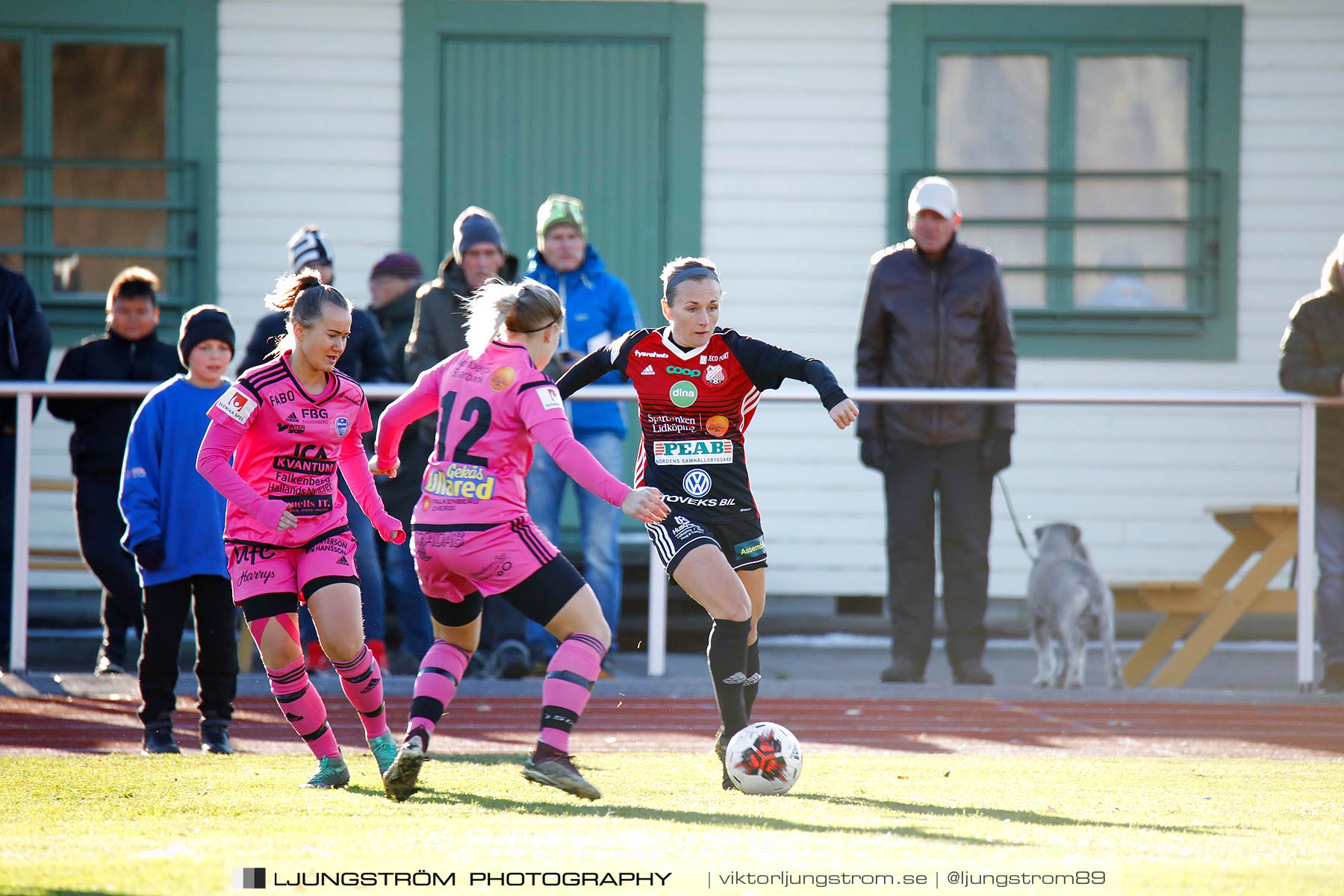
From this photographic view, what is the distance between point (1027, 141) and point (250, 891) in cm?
837

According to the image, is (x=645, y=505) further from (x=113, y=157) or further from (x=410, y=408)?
(x=113, y=157)

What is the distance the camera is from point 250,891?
3521 millimetres

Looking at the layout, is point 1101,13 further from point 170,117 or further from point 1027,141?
point 170,117

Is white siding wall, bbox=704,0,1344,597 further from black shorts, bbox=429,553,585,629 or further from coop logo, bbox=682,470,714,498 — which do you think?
black shorts, bbox=429,553,585,629

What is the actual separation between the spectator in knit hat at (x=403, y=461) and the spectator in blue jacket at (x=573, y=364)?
0.60 meters

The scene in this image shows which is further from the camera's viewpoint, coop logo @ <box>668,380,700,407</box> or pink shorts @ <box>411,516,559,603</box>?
coop logo @ <box>668,380,700,407</box>

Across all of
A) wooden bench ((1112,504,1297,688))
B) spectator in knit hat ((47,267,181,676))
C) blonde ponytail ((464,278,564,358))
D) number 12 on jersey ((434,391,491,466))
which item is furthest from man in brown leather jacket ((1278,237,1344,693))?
spectator in knit hat ((47,267,181,676))

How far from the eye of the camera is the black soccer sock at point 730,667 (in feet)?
17.7

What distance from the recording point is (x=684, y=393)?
5.54m

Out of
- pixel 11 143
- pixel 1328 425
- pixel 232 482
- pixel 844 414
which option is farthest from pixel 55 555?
pixel 1328 425

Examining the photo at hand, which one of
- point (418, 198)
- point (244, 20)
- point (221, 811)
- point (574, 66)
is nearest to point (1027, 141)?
point (574, 66)

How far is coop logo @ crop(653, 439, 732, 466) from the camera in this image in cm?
552

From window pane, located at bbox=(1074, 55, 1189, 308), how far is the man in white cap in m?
2.81

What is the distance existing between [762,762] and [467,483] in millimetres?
1275
